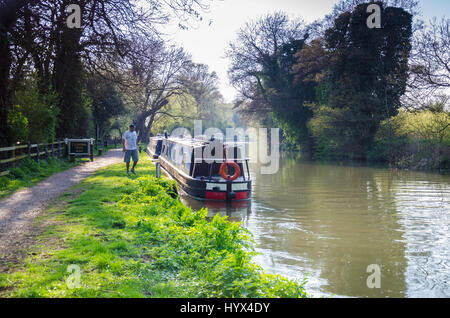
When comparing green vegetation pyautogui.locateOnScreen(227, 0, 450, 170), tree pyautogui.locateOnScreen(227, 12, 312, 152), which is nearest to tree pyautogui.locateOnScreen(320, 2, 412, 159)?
green vegetation pyautogui.locateOnScreen(227, 0, 450, 170)

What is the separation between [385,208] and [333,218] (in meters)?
2.16

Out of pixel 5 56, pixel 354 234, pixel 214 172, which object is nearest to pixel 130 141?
pixel 214 172

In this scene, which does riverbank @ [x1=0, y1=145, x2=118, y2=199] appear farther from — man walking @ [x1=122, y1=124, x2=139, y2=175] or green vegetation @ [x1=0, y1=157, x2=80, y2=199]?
man walking @ [x1=122, y1=124, x2=139, y2=175]

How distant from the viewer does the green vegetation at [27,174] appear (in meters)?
10.2

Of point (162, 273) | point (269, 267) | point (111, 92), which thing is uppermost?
point (111, 92)

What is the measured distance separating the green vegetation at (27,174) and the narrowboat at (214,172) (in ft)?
15.1

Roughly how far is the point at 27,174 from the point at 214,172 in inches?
234

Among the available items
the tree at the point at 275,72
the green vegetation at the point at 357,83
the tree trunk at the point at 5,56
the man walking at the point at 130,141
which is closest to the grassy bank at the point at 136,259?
the man walking at the point at 130,141

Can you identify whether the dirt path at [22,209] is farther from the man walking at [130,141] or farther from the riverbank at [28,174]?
the man walking at [130,141]

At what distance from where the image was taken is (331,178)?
60.5 ft
